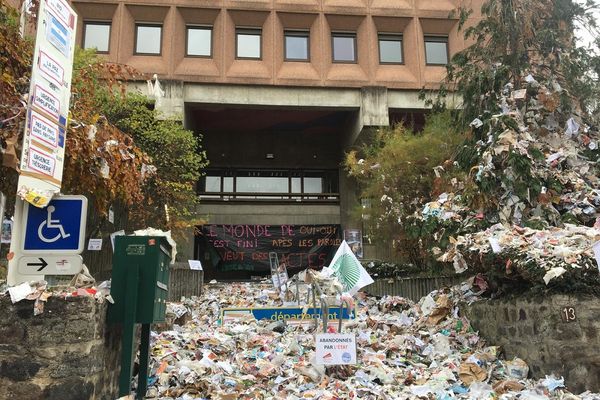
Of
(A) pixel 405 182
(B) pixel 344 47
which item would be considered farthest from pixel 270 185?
(A) pixel 405 182

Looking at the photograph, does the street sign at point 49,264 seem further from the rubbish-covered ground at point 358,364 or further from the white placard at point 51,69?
the rubbish-covered ground at point 358,364

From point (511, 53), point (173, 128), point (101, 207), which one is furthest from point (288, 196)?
point (101, 207)

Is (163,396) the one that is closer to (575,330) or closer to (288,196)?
(575,330)

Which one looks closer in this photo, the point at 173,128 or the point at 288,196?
the point at 173,128

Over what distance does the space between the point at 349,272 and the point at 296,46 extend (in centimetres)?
1399

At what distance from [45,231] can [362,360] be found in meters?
3.82

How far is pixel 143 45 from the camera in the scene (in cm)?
1902

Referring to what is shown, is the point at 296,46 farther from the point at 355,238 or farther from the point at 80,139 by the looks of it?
the point at 80,139

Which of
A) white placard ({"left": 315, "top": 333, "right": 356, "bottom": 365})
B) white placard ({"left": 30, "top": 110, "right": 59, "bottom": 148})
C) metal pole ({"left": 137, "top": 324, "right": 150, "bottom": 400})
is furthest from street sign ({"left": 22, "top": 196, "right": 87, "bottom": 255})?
white placard ({"left": 315, "top": 333, "right": 356, "bottom": 365})

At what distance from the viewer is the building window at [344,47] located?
19.6m

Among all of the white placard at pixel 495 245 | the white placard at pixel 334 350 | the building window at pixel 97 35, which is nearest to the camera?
the white placard at pixel 334 350

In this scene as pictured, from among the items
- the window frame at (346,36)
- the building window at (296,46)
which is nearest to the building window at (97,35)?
the building window at (296,46)

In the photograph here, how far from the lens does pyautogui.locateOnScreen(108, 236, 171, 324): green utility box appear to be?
3.84m

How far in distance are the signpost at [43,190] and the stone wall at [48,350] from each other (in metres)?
0.30
